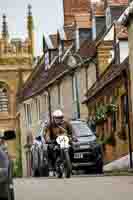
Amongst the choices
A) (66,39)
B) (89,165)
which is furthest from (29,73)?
(89,165)

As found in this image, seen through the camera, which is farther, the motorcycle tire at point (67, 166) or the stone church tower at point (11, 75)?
the stone church tower at point (11, 75)

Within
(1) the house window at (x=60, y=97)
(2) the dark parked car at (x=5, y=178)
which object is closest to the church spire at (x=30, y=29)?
(1) the house window at (x=60, y=97)

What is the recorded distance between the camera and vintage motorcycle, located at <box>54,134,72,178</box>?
20969 millimetres

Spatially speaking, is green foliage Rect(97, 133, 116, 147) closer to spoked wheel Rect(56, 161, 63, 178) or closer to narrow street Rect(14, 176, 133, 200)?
spoked wheel Rect(56, 161, 63, 178)

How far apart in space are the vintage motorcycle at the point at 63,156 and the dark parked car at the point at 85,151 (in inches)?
211

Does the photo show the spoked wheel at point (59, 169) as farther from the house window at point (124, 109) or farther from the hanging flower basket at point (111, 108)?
the hanging flower basket at point (111, 108)

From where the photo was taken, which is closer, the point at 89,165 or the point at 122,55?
the point at 89,165

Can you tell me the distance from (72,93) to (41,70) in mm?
20340

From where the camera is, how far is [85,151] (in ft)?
90.2

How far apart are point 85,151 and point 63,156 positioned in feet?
21.1

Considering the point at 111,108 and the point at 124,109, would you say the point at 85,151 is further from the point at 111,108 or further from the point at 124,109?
the point at 111,108

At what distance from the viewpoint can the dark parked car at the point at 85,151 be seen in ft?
89.7

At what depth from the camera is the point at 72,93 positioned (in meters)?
52.7

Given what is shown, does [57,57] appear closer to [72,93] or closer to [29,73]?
[72,93]
